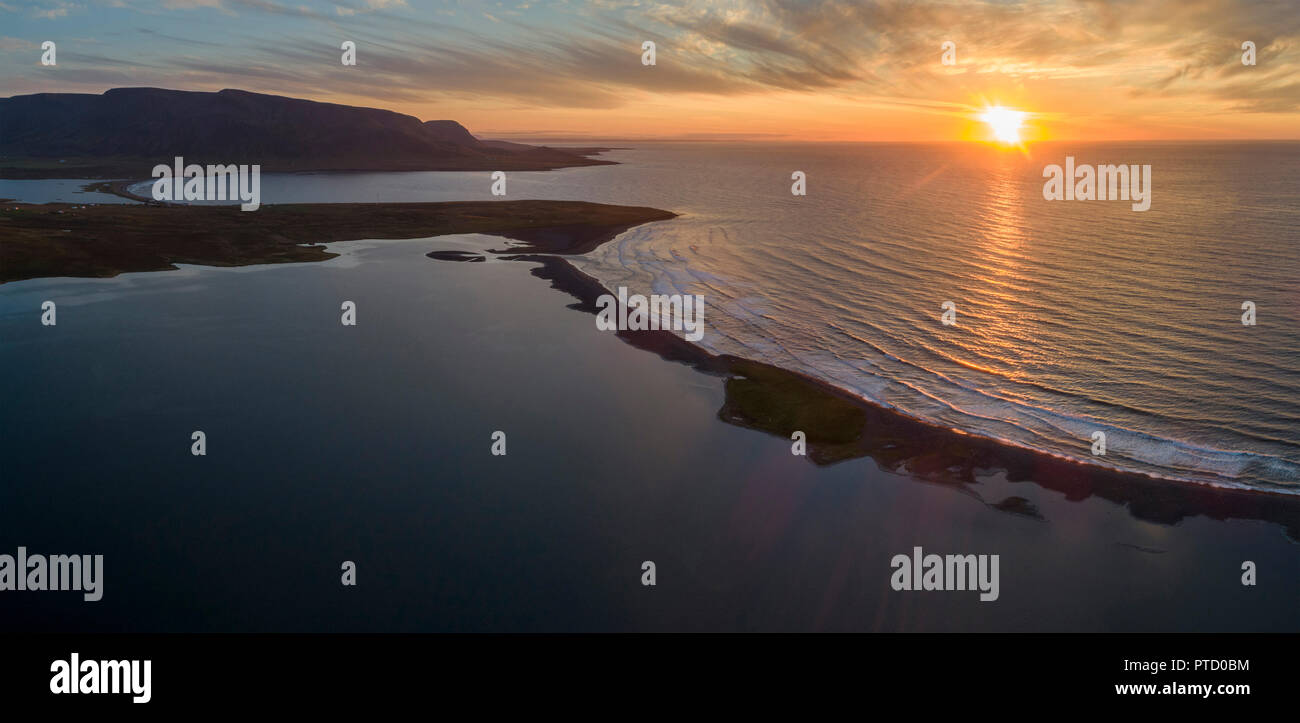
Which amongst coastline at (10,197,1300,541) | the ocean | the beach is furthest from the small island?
the beach

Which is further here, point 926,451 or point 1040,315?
point 1040,315

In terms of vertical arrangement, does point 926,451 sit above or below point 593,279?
below

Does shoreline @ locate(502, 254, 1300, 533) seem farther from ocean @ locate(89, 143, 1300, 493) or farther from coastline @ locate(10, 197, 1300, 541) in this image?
ocean @ locate(89, 143, 1300, 493)

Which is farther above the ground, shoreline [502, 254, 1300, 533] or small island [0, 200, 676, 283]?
small island [0, 200, 676, 283]

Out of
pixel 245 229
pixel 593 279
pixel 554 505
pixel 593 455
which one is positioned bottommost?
pixel 554 505

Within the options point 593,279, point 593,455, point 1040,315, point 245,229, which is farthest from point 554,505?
point 245,229

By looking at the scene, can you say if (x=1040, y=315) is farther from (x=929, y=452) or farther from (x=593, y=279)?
(x=593, y=279)

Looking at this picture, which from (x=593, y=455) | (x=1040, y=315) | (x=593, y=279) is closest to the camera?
(x=593, y=455)

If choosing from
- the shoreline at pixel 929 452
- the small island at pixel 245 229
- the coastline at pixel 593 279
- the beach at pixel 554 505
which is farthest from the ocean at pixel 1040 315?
the small island at pixel 245 229

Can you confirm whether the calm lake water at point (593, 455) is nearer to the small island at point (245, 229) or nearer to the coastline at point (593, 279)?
the coastline at point (593, 279)

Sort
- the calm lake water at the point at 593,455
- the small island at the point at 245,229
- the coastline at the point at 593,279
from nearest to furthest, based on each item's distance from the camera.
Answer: the calm lake water at the point at 593,455, the coastline at the point at 593,279, the small island at the point at 245,229

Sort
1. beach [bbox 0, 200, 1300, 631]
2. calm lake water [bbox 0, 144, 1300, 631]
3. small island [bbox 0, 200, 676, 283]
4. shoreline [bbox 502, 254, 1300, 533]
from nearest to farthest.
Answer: beach [bbox 0, 200, 1300, 631], calm lake water [bbox 0, 144, 1300, 631], shoreline [bbox 502, 254, 1300, 533], small island [bbox 0, 200, 676, 283]

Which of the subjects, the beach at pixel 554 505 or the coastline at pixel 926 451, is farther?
→ the coastline at pixel 926 451
